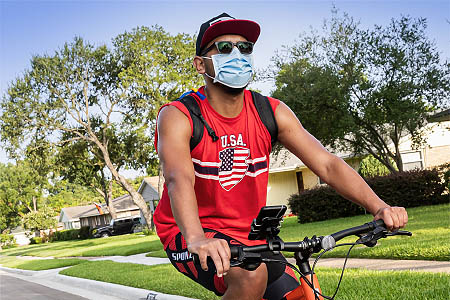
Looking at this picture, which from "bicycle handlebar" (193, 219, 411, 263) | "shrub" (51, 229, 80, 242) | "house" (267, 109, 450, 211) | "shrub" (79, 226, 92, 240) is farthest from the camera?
"shrub" (51, 229, 80, 242)

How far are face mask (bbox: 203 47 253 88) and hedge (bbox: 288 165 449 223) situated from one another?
18142 millimetres

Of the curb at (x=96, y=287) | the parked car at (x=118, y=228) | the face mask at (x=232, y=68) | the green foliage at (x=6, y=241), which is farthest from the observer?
the green foliage at (x=6, y=241)

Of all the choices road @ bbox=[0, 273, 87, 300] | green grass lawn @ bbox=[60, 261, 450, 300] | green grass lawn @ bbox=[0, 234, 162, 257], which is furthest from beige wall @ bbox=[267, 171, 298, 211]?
green grass lawn @ bbox=[60, 261, 450, 300]

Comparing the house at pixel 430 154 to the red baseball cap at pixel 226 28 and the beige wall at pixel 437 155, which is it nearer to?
the beige wall at pixel 437 155

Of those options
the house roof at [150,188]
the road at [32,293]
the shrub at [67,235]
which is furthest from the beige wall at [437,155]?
the shrub at [67,235]

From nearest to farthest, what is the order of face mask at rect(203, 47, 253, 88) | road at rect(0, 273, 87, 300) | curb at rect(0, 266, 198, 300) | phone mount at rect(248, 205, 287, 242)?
phone mount at rect(248, 205, 287, 242) < face mask at rect(203, 47, 253, 88) < curb at rect(0, 266, 198, 300) < road at rect(0, 273, 87, 300)

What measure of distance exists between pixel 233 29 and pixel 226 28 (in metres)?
0.05

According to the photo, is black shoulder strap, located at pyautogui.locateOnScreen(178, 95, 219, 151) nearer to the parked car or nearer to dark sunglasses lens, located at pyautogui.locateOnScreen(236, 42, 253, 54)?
dark sunglasses lens, located at pyautogui.locateOnScreen(236, 42, 253, 54)

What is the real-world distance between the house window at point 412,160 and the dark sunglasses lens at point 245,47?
27.6 meters

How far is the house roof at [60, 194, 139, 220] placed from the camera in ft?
234

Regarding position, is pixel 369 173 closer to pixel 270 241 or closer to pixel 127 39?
pixel 127 39

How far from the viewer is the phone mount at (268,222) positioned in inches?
84.1

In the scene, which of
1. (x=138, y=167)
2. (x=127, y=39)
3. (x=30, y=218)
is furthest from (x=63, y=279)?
(x=30, y=218)

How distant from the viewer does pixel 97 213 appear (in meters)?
72.9
